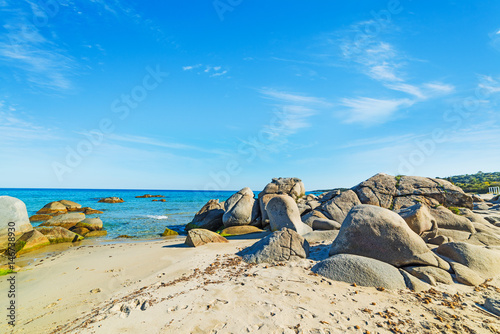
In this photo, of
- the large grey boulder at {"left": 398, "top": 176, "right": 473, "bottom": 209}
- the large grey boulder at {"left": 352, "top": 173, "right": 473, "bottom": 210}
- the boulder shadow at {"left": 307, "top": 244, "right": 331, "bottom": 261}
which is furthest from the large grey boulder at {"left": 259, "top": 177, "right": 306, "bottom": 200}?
the boulder shadow at {"left": 307, "top": 244, "right": 331, "bottom": 261}

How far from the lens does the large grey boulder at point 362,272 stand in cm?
557

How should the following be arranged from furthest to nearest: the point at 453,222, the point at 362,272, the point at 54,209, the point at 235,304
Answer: the point at 54,209, the point at 453,222, the point at 362,272, the point at 235,304

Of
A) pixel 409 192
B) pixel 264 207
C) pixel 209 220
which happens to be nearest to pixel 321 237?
pixel 264 207

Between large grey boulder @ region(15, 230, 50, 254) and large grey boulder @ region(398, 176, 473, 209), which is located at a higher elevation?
large grey boulder @ region(398, 176, 473, 209)

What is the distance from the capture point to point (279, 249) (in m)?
7.59

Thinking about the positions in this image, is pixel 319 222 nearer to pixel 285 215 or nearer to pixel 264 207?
pixel 285 215

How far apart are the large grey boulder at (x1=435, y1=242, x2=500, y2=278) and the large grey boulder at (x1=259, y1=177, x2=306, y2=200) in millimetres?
13491

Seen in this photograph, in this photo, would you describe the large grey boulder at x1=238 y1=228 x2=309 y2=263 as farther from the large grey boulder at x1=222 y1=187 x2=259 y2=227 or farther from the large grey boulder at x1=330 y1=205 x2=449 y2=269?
the large grey boulder at x1=222 y1=187 x2=259 y2=227

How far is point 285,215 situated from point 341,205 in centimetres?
458

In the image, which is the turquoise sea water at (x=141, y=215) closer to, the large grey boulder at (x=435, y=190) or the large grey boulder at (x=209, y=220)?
the large grey boulder at (x=209, y=220)

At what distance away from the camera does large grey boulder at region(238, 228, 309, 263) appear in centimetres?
745

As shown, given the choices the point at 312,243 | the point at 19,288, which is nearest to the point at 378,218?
the point at 312,243

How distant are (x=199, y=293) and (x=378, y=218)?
4912mm

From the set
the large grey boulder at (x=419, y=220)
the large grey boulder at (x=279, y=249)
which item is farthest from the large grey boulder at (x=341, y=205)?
the large grey boulder at (x=279, y=249)
